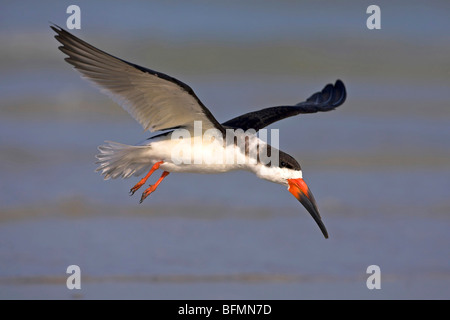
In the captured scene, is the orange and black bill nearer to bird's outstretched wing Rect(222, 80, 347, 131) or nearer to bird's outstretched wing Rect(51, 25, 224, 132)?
bird's outstretched wing Rect(222, 80, 347, 131)

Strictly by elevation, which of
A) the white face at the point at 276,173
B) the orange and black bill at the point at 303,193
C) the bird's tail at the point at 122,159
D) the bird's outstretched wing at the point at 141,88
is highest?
the bird's outstretched wing at the point at 141,88

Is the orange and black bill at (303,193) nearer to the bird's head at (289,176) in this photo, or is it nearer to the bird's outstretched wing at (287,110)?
the bird's head at (289,176)

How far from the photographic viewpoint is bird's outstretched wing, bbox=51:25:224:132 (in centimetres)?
542

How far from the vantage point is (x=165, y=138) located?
20.7 ft

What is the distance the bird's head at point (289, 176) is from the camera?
6469mm

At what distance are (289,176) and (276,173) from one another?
117 millimetres

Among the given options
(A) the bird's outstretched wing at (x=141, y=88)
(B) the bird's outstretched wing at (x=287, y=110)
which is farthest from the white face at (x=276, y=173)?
(A) the bird's outstretched wing at (x=141, y=88)

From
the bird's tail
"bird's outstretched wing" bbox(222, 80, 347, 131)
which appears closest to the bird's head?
"bird's outstretched wing" bbox(222, 80, 347, 131)

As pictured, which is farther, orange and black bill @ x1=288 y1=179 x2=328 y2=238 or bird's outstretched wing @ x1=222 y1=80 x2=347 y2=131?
bird's outstretched wing @ x1=222 y1=80 x2=347 y2=131

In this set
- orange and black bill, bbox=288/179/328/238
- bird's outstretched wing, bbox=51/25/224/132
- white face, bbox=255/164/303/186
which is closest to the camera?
bird's outstretched wing, bbox=51/25/224/132

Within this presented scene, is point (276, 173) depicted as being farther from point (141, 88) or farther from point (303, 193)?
point (141, 88)

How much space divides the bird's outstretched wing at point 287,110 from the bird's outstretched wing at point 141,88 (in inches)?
28.9

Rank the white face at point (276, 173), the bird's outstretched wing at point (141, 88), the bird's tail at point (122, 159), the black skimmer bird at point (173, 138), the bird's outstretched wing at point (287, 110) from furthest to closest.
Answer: the bird's outstretched wing at point (287, 110), the white face at point (276, 173), the bird's tail at point (122, 159), the black skimmer bird at point (173, 138), the bird's outstretched wing at point (141, 88)

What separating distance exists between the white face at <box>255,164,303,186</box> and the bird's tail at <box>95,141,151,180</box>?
88 cm
